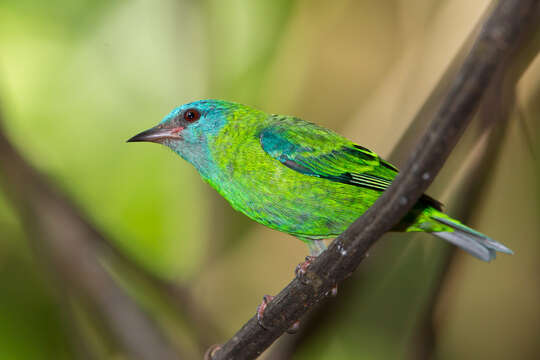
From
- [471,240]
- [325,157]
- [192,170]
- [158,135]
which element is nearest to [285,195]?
[325,157]

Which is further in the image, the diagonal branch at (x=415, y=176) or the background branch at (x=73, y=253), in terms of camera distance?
the background branch at (x=73, y=253)

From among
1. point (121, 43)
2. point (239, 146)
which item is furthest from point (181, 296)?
point (121, 43)

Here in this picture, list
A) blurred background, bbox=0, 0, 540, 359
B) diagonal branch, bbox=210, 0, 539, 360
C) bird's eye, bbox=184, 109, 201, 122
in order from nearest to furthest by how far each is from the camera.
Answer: diagonal branch, bbox=210, 0, 539, 360, bird's eye, bbox=184, 109, 201, 122, blurred background, bbox=0, 0, 540, 359

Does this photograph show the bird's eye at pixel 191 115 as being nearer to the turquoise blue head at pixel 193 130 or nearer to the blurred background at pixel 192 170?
the turquoise blue head at pixel 193 130

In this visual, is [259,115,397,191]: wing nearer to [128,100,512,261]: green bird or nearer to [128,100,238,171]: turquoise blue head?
[128,100,512,261]: green bird

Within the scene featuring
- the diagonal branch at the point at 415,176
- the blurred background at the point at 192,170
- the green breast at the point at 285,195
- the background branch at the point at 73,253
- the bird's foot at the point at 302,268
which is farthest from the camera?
the blurred background at the point at 192,170

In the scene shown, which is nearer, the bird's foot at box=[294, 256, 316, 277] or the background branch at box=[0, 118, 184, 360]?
the bird's foot at box=[294, 256, 316, 277]

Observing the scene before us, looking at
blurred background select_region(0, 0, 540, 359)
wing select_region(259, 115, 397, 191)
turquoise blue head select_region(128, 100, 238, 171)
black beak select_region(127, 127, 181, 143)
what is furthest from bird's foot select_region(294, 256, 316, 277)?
blurred background select_region(0, 0, 540, 359)

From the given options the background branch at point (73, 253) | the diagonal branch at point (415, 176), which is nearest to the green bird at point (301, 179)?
the diagonal branch at point (415, 176)
